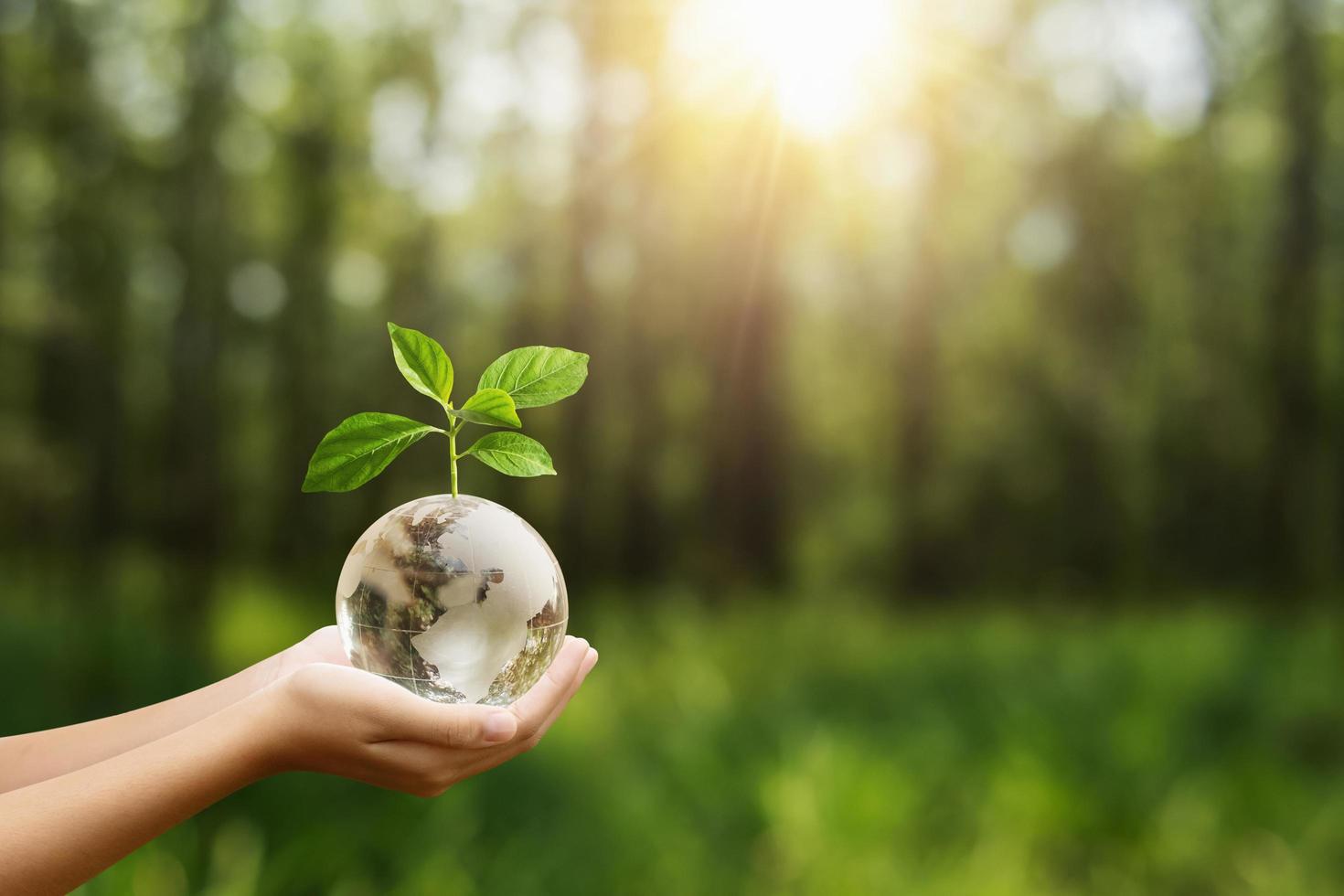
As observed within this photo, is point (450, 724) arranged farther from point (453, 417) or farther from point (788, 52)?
point (788, 52)

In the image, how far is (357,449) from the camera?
1.52 meters

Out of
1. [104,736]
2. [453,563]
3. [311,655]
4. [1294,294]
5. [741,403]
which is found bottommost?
[741,403]

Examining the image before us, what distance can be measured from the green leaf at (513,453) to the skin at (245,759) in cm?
34

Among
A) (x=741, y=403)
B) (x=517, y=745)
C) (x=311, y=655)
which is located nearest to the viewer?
(x=517, y=745)

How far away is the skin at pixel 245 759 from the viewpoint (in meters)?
1.32

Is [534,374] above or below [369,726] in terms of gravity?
above

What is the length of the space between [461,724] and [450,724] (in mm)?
15

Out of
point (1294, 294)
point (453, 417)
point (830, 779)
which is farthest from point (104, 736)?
point (1294, 294)

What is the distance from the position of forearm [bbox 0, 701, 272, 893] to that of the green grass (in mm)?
2968

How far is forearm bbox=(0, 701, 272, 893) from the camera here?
4.28ft

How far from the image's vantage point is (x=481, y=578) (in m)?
1.43

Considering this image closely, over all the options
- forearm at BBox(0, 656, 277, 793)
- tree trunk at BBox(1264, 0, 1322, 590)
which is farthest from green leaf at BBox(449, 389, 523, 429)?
tree trunk at BBox(1264, 0, 1322, 590)

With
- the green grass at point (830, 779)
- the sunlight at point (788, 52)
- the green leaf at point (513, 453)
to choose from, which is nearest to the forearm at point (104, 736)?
the green leaf at point (513, 453)

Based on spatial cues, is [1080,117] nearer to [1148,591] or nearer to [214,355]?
[1148,591]
